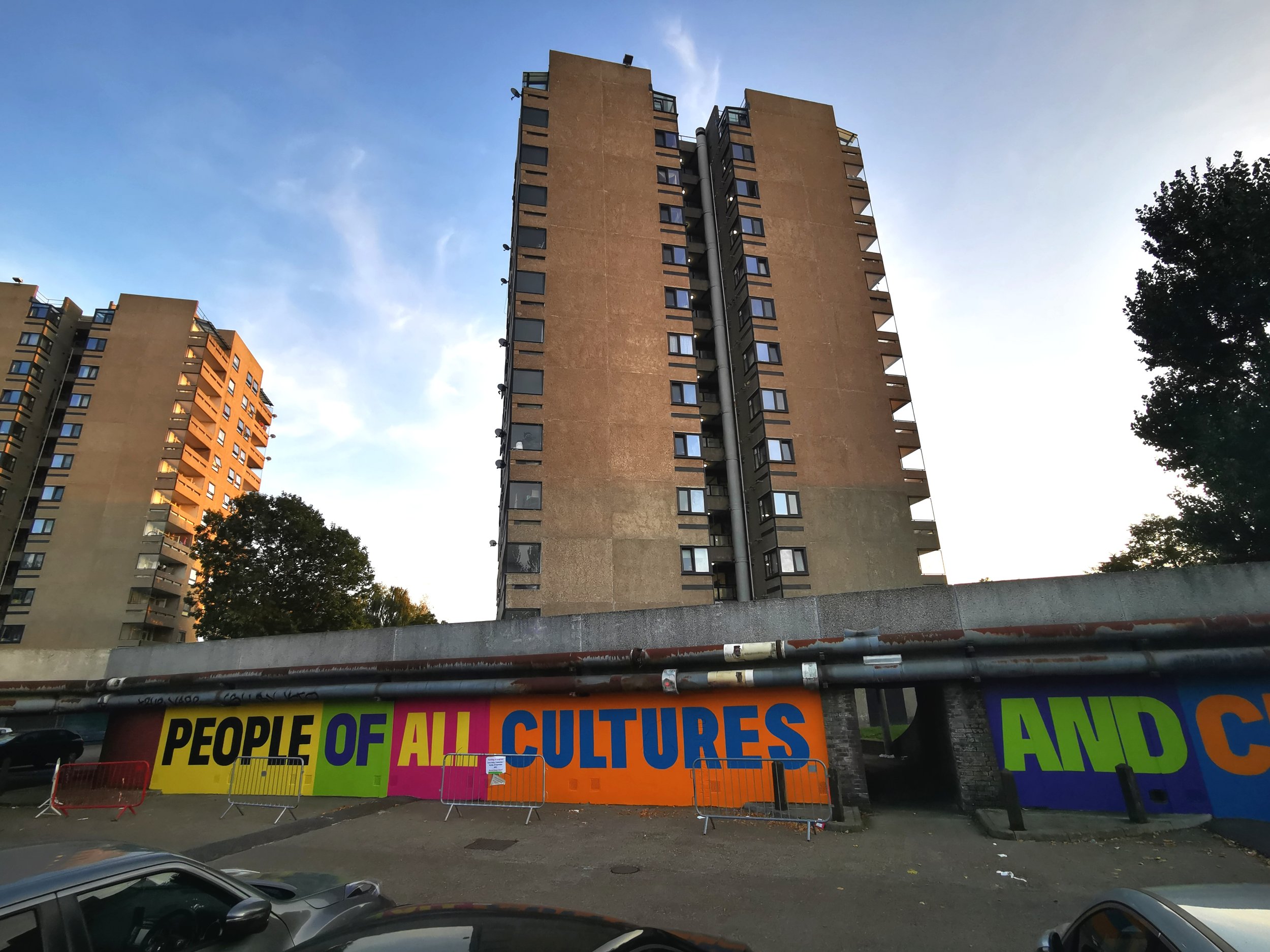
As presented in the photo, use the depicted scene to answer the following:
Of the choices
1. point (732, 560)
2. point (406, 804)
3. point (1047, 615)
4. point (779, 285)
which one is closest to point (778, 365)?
point (779, 285)

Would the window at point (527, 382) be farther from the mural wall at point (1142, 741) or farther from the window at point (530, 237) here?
the mural wall at point (1142, 741)

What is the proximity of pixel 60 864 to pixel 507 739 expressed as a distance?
11760 mm

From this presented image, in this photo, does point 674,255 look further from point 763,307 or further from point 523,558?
point 523,558

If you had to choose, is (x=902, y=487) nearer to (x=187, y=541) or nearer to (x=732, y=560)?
(x=732, y=560)

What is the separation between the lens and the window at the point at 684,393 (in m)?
32.0

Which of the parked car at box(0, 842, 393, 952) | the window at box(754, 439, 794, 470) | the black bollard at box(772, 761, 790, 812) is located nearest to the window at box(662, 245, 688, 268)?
the window at box(754, 439, 794, 470)

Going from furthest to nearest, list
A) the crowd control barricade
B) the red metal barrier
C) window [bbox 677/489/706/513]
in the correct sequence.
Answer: window [bbox 677/489/706/513] < the red metal barrier < the crowd control barricade

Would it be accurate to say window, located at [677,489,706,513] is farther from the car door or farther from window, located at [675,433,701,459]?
the car door

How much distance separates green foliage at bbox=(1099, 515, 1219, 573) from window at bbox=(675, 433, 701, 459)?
32.5 m

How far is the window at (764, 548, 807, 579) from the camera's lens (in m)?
29.5

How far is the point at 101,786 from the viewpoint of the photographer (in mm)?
16266

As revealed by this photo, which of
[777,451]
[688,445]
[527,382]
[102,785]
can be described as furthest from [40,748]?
[777,451]

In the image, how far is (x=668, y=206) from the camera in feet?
117

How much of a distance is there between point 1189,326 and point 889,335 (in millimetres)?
16110
